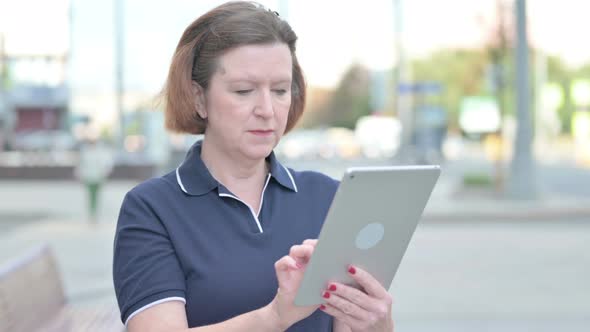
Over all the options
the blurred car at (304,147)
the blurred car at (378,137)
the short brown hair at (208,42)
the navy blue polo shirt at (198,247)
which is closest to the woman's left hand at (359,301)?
the navy blue polo shirt at (198,247)

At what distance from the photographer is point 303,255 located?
2.00 metres

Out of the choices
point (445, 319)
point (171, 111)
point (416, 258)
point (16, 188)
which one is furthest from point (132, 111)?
point (171, 111)

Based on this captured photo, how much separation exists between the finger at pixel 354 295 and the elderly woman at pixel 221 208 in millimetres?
20

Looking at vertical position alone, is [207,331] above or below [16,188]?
above

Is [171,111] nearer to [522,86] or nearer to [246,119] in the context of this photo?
[246,119]

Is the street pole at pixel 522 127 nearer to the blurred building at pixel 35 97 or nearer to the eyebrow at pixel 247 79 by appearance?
the eyebrow at pixel 247 79

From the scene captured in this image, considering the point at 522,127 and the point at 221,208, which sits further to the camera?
the point at 522,127

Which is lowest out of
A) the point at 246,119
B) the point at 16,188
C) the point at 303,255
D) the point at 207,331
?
the point at 16,188

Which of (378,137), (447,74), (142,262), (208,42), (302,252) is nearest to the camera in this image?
(302,252)

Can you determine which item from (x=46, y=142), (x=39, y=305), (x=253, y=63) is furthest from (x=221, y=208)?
(x=46, y=142)

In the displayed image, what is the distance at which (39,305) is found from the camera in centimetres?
449

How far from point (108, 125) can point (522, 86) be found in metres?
51.9

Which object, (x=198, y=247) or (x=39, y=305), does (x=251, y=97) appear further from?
(x=39, y=305)

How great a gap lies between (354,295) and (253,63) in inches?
22.4
